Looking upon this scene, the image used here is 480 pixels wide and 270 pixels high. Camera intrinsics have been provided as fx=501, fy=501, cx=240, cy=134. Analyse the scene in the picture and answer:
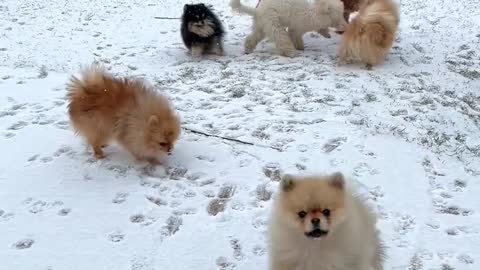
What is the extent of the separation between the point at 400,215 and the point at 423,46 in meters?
4.88

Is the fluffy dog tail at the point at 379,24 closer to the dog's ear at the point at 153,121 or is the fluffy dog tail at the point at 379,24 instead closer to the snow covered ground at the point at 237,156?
the snow covered ground at the point at 237,156

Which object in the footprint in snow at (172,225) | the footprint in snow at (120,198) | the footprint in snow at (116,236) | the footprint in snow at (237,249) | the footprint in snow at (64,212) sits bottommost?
the footprint in snow at (64,212)

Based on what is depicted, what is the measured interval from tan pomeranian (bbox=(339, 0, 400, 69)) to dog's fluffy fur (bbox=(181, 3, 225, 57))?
192 cm

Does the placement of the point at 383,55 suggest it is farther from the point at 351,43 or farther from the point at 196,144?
the point at 196,144

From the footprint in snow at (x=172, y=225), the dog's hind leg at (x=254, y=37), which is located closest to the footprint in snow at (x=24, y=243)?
the footprint in snow at (x=172, y=225)

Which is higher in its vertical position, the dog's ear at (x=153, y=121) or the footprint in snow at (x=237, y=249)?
the dog's ear at (x=153, y=121)

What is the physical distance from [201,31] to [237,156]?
335cm

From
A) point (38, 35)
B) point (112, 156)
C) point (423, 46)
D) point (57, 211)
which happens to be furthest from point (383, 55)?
point (38, 35)

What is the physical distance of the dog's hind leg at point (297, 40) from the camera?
7737 millimetres

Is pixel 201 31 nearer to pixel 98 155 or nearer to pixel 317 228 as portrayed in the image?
pixel 98 155

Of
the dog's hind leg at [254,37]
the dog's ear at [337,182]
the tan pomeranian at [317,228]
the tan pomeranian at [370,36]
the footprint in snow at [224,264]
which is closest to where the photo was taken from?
the tan pomeranian at [317,228]

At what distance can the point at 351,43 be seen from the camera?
697cm

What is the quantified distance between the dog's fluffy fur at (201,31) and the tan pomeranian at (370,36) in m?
1.92

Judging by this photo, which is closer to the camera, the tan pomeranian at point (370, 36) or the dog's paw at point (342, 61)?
the tan pomeranian at point (370, 36)
